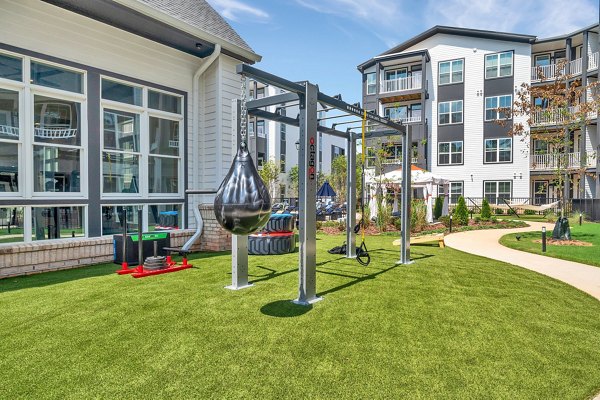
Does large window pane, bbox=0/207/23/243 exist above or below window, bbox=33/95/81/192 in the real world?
below

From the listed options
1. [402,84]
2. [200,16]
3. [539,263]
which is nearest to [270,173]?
[402,84]

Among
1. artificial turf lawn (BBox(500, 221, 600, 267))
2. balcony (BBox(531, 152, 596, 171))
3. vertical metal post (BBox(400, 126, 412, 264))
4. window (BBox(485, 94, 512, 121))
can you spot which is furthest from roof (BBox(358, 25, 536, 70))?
vertical metal post (BBox(400, 126, 412, 264))

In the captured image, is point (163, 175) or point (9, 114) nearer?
point (9, 114)

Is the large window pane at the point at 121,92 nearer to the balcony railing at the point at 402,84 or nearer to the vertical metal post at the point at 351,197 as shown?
the vertical metal post at the point at 351,197

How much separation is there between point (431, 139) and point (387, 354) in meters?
28.3

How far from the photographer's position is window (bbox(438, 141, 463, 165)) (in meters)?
28.3

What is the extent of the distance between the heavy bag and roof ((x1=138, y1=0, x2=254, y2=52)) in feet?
17.9

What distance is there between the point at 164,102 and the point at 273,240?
460 centimetres

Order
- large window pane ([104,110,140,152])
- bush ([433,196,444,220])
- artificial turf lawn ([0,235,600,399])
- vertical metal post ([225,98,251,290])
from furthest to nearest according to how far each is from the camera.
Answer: bush ([433,196,444,220]) → large window pane ([104,110,140,152]) → vertical metal post ([225,98,251,290]) → artificial turf lawn ([0,235,600,399])

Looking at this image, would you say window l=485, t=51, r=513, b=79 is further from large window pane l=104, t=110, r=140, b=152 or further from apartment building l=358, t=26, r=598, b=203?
large window pane l=104, t=110, r=140, b=152

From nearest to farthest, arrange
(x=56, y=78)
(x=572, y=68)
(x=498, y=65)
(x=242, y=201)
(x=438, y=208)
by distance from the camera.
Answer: (x=242, y=201) → (x=56, y=78) → (x=438, y=208) → (x=572, y=68) → (x=498, y=65)

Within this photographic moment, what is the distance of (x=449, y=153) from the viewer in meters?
28.7

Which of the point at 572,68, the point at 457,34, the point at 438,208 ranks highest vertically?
the point at 457,34

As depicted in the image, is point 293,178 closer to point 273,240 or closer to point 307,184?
point 273,240
